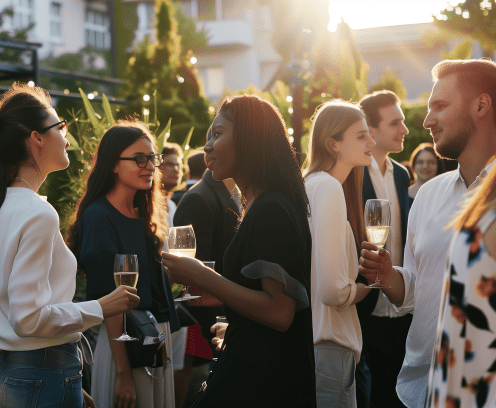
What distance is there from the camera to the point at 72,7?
34062 millimetres

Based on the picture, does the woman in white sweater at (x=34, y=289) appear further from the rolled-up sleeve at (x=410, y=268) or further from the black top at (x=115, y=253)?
the rolled-up sleeve at (x=410, y=268)

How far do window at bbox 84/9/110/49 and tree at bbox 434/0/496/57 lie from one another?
2550 centimetres

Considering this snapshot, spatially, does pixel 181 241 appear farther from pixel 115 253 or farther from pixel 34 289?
pixel 34 289

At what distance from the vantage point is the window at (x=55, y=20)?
107ft

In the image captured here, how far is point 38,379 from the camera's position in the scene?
229 cm

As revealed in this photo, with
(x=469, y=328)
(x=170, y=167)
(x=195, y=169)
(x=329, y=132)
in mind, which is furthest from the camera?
(x=195, y=169)

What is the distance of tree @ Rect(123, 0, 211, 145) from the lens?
49.6 feet

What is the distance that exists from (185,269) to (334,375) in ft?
4.24

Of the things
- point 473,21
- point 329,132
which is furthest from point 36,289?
point 473,21

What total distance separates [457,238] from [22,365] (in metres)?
1.70

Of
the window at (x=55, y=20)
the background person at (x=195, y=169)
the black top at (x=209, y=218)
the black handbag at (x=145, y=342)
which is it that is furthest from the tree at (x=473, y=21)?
the window at (x=55, y=20)

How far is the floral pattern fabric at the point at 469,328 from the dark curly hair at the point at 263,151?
0.86 meters

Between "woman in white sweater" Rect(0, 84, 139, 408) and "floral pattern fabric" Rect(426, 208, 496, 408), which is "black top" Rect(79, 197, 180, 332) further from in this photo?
"floral pattern fabric" Rect(426, 208, 496, 408)

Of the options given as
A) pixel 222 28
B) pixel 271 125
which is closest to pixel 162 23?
pixel 271 125
